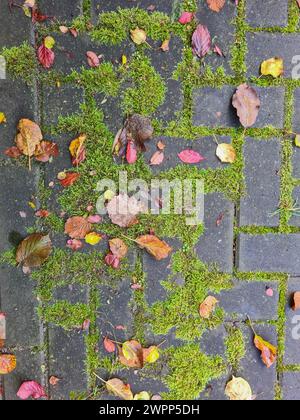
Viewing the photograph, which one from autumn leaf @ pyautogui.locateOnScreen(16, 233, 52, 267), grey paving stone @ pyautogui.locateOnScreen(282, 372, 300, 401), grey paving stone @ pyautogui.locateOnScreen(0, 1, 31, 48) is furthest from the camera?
grey paving stone @ pyautogui.locateOnScreen(282, 372, 300, 401)

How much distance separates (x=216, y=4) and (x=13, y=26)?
1087 millimetres

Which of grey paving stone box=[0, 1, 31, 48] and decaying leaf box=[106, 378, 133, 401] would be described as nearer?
grey paving stone box=[0, 1, 31, 48]

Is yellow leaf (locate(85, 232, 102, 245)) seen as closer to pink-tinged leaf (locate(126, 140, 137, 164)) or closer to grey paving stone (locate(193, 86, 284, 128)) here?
pink-tinged leaf (locate(126, 140, 137, 164))

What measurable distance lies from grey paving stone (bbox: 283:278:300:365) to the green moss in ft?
1.27

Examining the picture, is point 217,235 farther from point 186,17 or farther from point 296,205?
A: point 186,17

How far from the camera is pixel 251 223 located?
237 cm

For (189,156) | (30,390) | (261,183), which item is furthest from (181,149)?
(30,390)

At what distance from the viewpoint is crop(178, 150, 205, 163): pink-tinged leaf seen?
7.59ft

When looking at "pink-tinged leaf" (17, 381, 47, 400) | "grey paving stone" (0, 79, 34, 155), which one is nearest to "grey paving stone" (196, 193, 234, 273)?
"grey paving stone" (0, 79, 34, 155)

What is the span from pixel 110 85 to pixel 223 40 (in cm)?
66

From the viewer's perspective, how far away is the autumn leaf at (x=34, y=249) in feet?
7.66

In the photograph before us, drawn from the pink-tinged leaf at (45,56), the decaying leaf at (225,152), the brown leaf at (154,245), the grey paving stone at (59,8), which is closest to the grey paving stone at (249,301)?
the brown leaf at (154,245)

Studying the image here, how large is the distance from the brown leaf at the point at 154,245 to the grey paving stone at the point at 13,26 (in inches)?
48.8
